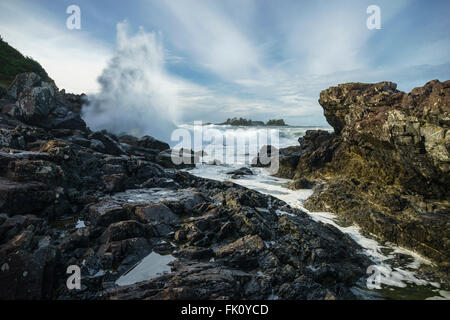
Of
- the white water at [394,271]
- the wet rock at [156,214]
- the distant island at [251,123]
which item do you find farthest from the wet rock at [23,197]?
the distant island at [251,123]

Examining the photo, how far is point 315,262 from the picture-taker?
16.0ft

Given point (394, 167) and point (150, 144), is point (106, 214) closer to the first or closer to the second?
point (394, 167)

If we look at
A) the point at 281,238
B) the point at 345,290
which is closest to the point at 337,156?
the point at 281,238

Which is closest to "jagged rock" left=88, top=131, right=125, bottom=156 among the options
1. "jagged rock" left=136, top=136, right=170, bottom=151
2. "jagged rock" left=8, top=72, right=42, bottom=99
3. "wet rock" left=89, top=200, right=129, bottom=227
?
"jagged rock" left=136, top=136, right=170, bottom=151

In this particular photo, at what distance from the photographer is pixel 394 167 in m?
8.92

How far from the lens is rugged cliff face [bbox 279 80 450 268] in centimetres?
677

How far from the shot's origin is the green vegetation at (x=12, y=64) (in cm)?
2108

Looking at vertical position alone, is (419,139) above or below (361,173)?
above

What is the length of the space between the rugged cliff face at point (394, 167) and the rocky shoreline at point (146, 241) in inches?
80.0

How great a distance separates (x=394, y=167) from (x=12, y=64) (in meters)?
32.9

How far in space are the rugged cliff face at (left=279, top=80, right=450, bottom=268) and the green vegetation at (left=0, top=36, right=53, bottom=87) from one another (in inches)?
1075

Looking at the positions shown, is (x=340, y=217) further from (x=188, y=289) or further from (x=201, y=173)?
(x=201, y=173)

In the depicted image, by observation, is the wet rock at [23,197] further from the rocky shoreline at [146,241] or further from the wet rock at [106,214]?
the wet rock at [106,214]
